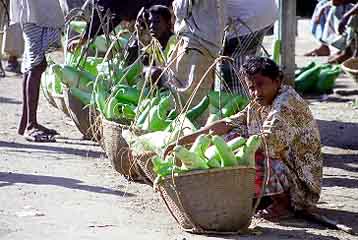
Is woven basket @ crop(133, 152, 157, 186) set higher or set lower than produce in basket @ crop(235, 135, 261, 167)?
lower

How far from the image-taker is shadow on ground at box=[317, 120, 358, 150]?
30.3 feet

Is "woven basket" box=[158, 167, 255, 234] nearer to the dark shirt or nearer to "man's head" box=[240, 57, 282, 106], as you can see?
"man's head" box=[240, 57, 282, 106]

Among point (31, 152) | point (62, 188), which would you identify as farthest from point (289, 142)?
point (31, 152)

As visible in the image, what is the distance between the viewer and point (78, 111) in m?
8.62

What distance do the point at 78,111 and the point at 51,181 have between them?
1.22m

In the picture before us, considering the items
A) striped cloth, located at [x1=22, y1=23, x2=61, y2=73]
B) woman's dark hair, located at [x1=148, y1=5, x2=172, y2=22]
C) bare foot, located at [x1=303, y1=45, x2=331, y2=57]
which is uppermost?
woman's dark hair, located at [x1=148, y1=5, x2=172, y2=22]

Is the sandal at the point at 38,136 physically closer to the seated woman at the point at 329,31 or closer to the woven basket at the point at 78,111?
the woven basket at the point at 78,111

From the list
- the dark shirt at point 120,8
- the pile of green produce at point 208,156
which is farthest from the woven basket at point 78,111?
the pile of green produce at point 208,156

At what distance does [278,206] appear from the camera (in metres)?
6.50

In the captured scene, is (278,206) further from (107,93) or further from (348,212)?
(107,93)

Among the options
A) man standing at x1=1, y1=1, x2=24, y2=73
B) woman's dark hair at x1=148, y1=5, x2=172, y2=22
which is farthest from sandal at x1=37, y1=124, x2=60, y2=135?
man standing at x1=1, y1=1, x2=24, y2=73

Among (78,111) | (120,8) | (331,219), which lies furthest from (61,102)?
(331,219)

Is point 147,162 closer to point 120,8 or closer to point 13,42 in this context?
point 120,8

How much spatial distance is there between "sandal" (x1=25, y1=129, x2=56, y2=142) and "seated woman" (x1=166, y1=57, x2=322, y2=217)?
2897 mm
